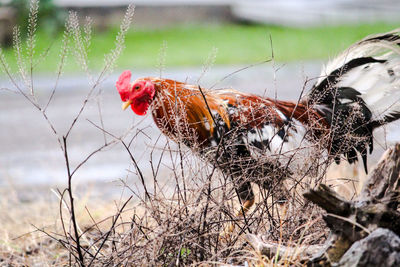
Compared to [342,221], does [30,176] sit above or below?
below

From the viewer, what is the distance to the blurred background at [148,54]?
24.2 ft

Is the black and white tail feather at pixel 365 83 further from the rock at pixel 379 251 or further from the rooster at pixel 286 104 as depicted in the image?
the rock at pixel 379 251

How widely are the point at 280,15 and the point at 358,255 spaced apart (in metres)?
16.4

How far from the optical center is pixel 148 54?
44.5 ft

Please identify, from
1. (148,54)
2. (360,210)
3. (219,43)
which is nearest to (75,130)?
(148,54)

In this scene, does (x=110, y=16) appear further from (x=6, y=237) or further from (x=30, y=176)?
(x=6, y=237)

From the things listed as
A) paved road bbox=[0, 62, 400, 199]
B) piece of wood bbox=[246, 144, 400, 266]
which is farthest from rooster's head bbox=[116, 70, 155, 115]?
piece of wood bbox=[246, 144, 400, 266]

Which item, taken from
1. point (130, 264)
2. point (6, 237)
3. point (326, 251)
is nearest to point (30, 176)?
point (6, 237)

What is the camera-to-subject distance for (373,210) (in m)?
2.33

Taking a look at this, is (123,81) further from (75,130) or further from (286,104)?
(75,130)

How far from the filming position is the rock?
2.19 m

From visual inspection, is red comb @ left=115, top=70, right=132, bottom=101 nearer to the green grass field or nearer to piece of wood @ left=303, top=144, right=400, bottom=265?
piece of wood @ left=303, top=144, right=400, bottom=265

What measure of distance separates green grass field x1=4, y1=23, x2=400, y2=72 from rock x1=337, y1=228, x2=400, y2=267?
9.71 meters

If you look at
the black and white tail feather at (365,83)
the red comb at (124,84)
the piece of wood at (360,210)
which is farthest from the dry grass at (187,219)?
the black and white tail feather at (365,83)
